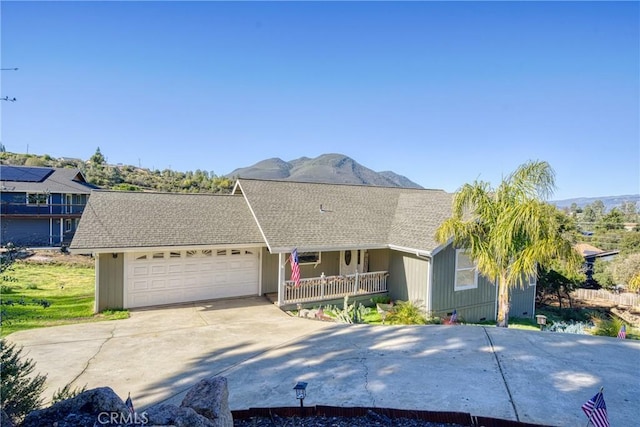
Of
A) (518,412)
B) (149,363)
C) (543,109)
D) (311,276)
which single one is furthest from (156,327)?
(543,109)

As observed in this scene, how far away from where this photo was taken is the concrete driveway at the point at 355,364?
479cm

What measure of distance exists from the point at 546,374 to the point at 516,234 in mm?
5092

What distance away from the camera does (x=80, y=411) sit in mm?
2857

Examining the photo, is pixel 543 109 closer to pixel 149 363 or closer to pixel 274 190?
pixel 274 190

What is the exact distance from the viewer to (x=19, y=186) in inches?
999

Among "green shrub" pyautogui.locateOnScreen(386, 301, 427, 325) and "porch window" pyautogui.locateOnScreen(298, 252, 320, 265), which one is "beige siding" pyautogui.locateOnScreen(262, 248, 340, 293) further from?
"green shrub" pyautogui.locateOnScreen(386, 301, 427, 325)

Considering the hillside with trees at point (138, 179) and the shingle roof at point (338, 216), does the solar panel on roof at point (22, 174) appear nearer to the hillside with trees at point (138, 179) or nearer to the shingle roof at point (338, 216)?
the hillside with trees at point (138, 179)

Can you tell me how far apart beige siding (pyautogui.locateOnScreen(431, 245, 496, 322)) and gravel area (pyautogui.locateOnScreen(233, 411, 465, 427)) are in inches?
333

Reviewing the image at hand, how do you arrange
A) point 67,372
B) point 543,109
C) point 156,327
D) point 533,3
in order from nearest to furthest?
point 67,372, point 156,327, point 533,3, point 543,109

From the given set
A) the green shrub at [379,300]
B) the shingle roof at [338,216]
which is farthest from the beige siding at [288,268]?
the green shrub at [379,300]

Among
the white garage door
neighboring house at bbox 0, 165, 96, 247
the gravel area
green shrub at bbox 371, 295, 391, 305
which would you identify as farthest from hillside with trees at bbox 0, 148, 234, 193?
the gravel area

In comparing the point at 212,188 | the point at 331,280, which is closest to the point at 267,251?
the point at 331,280

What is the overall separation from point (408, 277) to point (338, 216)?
3.73 meters

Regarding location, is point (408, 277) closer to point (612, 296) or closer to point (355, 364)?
point (355, 364)
